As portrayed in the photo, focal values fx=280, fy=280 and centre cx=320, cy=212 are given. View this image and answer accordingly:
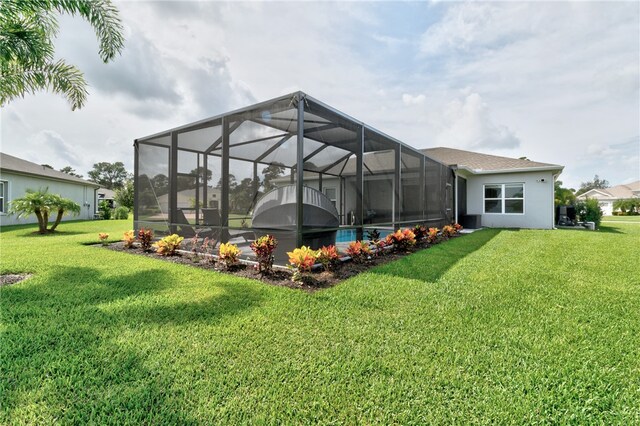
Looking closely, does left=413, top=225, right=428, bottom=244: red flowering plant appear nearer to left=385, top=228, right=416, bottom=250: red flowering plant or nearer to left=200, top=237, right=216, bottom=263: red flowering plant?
left=385, top=228, right=416, bottom=250: red flowering plant

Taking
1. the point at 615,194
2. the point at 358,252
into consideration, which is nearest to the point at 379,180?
the point at 358,252

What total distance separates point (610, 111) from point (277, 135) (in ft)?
52.7

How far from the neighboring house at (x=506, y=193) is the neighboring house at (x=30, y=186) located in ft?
68.9

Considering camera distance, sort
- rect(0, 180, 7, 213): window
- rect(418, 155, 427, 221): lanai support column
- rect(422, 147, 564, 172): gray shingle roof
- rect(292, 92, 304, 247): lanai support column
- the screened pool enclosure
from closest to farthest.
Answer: rect(292, 92, 304, 247): lanai support column, the screened pool enclosure, rect(418, 155, 427, 221): lanai support column, rect(422, 147, 564, 172): gray shingle roof, rect(0, 180, 7, 213): window

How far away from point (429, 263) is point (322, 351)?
406 centimetres

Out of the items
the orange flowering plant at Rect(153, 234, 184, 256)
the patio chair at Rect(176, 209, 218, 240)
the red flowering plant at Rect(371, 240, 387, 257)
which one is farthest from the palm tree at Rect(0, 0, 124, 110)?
the red flowering plant at Rect(371, 240, 387, 257)

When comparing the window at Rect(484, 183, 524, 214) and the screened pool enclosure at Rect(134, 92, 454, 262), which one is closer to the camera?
the screened pool enclosure at Rect(134, 92, 454, 262)

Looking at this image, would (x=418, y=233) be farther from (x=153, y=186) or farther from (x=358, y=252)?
(x=153, y=186)

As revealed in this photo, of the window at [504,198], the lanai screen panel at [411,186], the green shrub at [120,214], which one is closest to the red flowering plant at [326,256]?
the lanai screen panel at [411,186]

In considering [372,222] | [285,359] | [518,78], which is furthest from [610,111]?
[285,359]

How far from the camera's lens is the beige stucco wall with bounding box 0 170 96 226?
561 inches

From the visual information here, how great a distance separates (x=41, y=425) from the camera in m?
1.61

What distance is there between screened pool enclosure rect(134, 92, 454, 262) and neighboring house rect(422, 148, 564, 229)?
243 inches

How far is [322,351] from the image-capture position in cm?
239
